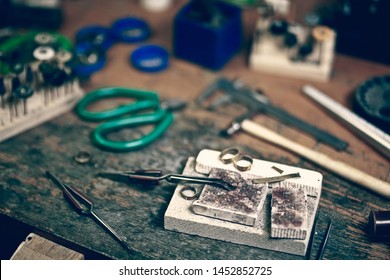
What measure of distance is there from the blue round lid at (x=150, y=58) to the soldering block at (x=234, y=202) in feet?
1.72

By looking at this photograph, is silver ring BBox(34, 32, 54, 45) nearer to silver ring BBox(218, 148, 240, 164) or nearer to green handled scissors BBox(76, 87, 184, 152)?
green handled scissors BBox(76, 87, 184, 152)

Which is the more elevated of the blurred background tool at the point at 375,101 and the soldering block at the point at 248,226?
the blurred background tool at the point at 375,101

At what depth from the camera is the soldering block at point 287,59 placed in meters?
1.52

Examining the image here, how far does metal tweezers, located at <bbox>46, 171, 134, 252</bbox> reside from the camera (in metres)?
1.12

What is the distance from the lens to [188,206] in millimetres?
1109

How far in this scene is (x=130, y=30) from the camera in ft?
5.58

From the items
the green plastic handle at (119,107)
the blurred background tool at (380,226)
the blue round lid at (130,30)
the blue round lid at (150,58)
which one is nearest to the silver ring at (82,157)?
the green plastic handle at (119,107)

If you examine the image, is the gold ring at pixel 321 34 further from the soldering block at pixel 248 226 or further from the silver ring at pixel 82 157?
the silver ring at pixel 82 157

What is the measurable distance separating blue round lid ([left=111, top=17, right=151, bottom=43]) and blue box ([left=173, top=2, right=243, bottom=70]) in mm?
140

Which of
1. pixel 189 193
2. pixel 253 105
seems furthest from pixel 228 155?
pixel 253 105

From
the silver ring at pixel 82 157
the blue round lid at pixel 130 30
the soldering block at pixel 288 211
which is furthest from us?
the blue round lid at pixel 130 30

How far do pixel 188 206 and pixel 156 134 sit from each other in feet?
0.89

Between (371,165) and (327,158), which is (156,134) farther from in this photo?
(371,165)

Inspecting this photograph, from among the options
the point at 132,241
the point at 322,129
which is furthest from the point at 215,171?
the point at 322,129
